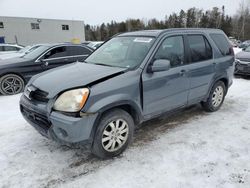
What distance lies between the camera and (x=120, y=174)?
9.26 feet

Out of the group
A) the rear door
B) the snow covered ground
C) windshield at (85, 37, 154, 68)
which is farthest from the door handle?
the snow covered ground

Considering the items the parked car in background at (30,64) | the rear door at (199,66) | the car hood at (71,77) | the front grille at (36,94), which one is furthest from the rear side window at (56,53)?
the rear door at (199,66)

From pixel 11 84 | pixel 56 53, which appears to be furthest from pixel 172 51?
pixel 11 84

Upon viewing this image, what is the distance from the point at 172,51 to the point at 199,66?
74cm

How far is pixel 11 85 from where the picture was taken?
6523mm

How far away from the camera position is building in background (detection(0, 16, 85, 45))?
3806cm

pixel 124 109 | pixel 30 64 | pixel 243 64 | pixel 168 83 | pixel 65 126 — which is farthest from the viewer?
pixel 243 64

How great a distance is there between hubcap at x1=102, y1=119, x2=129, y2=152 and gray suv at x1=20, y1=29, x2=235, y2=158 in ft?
0.04

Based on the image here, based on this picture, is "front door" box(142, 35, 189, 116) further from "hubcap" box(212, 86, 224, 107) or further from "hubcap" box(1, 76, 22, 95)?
"hubcap" box(1, 76, 22, 95)

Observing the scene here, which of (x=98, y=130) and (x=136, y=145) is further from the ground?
(x=98, y=130)

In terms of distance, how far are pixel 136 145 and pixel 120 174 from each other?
0.77m

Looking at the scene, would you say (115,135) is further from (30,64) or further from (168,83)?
(30,64)

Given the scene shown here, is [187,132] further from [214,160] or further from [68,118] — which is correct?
[68,118]

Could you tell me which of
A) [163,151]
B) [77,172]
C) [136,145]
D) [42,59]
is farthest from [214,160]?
[42,59]
